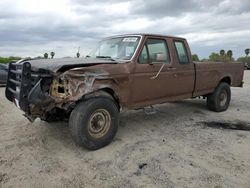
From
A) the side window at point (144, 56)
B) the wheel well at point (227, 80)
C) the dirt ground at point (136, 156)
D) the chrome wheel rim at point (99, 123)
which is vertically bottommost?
the dirt ground at point (136, 156)

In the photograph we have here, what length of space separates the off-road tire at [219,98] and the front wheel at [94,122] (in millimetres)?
3842

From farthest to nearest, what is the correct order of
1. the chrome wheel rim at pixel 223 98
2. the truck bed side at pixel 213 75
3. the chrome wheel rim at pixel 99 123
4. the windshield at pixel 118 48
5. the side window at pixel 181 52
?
the chrome wheel rim at pixel 223 98, the truck bed side at pixel 213 75, the side window at pixel 181 52, the windshield at pixel 118 48, the chrome wheel rim at pixel 99 123

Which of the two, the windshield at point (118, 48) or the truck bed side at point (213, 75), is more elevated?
the windshield at point (118, 48)

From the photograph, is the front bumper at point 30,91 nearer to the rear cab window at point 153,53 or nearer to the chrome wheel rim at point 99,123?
the chrome wheel rim at point 99,123

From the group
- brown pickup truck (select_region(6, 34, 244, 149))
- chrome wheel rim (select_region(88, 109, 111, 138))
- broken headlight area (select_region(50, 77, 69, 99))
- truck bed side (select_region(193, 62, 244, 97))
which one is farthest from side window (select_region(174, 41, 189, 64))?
broken headlight area (select_region(50, 77, 69, 99))

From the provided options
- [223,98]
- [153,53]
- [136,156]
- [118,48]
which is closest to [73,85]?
[136,156]

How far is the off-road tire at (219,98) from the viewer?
7.73m

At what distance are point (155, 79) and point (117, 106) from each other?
110 centimetres

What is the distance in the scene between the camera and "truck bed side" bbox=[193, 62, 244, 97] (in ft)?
23.1

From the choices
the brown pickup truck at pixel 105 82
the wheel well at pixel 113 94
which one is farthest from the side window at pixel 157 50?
the wheel well at pixel 113 94

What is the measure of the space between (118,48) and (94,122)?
1863 mm

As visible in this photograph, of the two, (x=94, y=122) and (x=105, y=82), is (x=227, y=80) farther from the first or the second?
(x=94, y=122)

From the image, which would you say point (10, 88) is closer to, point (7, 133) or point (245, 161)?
point (7, 133)

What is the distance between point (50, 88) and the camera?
14.7 feet
